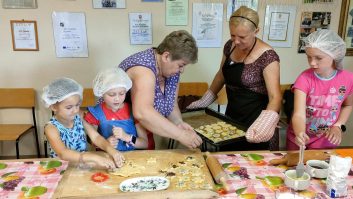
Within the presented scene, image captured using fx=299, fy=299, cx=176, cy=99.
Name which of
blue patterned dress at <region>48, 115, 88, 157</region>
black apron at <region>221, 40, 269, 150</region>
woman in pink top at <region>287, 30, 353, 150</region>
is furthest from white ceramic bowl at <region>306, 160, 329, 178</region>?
blue patterned dress at <region>48, 115, 88, 157</region>

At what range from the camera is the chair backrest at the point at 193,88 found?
10.2 ft

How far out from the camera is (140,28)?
2.96 meters

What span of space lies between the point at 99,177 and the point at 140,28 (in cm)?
203

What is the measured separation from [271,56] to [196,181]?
2.93ft

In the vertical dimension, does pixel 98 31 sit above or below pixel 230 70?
above

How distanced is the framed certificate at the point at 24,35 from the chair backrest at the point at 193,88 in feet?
4.91

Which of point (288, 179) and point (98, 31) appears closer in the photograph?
point (288, 179)

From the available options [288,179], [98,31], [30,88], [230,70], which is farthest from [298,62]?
[30,88]

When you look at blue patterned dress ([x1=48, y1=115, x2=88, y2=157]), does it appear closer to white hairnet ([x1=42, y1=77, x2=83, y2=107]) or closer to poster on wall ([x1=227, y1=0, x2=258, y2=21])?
white hairnet ([x1=42, y1=77, x2=83, y2=107])

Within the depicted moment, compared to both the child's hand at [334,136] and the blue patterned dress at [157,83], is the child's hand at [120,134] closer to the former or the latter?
the blue patterned dress at [157,83]

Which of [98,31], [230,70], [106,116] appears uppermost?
[98,31]

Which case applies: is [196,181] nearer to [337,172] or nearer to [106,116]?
[337,172]

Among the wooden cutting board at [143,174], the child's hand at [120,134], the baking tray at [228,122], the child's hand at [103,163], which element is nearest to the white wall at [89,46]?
the baking tray at [228,122]

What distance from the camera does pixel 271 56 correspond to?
66.5 inches
